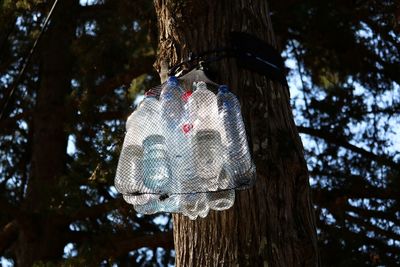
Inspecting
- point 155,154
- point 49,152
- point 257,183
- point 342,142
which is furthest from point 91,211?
point 155,154

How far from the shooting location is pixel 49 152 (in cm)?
832

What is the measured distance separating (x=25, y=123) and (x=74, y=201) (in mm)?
3005

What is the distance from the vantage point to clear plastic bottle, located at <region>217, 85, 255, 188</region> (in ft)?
8.21

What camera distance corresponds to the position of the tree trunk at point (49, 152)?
705cm

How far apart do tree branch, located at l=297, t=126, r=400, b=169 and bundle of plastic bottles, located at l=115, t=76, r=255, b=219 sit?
420 cm

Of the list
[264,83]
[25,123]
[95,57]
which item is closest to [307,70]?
[95,57]

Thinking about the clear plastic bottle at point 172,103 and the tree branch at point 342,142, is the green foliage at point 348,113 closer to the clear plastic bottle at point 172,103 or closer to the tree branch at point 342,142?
the tree branch at point 342,142

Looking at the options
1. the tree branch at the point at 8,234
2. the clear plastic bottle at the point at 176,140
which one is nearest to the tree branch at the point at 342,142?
the tree branch at the point at 8,234

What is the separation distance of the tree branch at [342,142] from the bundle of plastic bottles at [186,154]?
420 centimetres

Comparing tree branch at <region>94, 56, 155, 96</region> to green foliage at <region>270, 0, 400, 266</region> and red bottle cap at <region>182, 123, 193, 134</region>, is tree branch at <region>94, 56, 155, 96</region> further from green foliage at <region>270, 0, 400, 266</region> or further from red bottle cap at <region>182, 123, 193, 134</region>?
red bottle cap at <region>182, 123, 193, 134</region>

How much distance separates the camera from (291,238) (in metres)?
2.76

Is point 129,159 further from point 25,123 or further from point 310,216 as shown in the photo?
point 25,123

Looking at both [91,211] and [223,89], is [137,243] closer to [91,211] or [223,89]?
[91,211]

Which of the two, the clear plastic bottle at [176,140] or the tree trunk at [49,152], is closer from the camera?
the clear plastic bottle at [176,140]
